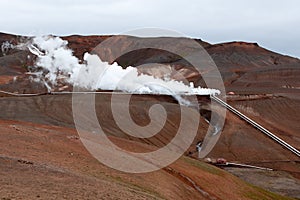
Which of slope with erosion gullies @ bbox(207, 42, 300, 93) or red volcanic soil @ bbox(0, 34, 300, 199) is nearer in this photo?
red volcanic soil @ bbox(0, 34, 300, 199)

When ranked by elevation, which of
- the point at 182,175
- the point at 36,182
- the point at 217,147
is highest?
the point at 36,182

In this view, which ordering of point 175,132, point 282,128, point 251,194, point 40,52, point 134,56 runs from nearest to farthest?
point 251,194, point 175,132, point 282,128, point 40,52, point 134,56

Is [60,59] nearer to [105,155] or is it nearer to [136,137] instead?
[136,137]

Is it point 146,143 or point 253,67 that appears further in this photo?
point 253,67

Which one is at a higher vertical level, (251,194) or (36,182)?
(36,182)

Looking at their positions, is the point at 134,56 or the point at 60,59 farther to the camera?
the point at 134,56

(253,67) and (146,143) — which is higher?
(253,67)

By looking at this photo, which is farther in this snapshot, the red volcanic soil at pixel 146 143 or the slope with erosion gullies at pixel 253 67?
the slope with erosion gullies at pixel 253 67

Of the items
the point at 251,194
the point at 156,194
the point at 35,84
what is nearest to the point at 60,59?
the point at 35,84
